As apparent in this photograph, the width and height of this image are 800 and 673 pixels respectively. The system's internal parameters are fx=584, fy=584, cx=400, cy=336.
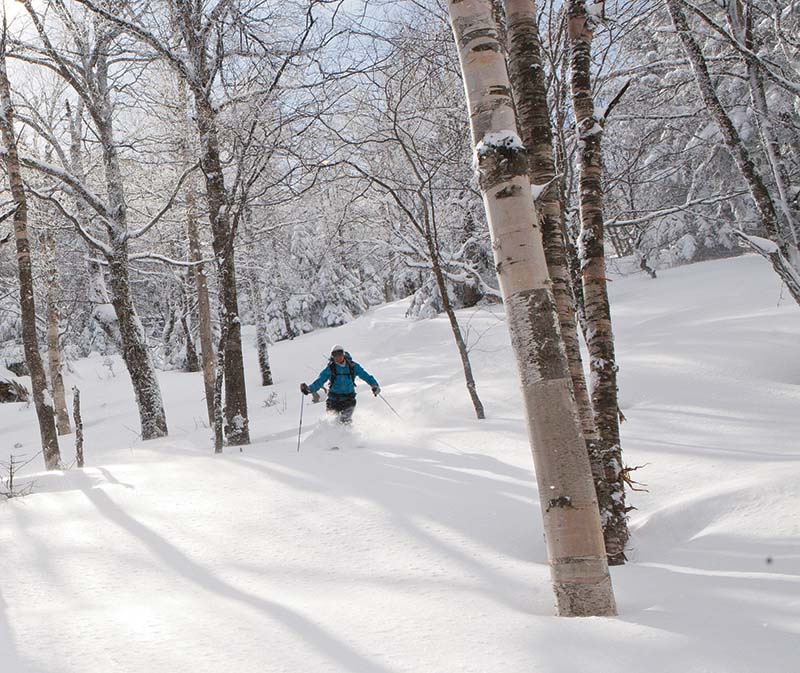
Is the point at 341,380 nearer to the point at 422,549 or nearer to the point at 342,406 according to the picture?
the point at 342,406

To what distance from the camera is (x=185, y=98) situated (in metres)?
12.9

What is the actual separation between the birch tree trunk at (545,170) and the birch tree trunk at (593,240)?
278 mm

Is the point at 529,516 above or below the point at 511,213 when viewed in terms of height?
below

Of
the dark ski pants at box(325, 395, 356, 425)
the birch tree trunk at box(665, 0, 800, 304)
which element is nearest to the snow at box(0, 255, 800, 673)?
the dark ski pants at box(325, 395, 356, 425)

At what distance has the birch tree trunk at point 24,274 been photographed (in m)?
8.93

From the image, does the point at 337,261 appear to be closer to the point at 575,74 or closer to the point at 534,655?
the point at 575,74

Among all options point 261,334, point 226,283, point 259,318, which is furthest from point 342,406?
point 259,318

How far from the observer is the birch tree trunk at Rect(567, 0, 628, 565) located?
4480 mm

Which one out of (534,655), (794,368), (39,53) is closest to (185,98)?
(39,53)

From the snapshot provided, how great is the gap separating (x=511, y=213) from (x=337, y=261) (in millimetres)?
31859

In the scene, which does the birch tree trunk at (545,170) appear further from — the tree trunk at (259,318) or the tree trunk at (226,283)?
the tree trunk at (259,318)

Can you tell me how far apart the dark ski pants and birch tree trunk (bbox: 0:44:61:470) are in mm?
4333

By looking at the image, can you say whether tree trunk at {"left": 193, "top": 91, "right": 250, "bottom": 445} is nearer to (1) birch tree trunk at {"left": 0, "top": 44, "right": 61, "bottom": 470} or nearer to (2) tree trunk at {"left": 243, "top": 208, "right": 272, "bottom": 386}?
(1) birch tree trunk at {"left": 0, "top": 44, "right": 61, "bottom": 470}

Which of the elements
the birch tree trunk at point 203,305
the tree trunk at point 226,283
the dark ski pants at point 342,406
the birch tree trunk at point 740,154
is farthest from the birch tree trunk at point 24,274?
the birch tree trunk at point 740,154
